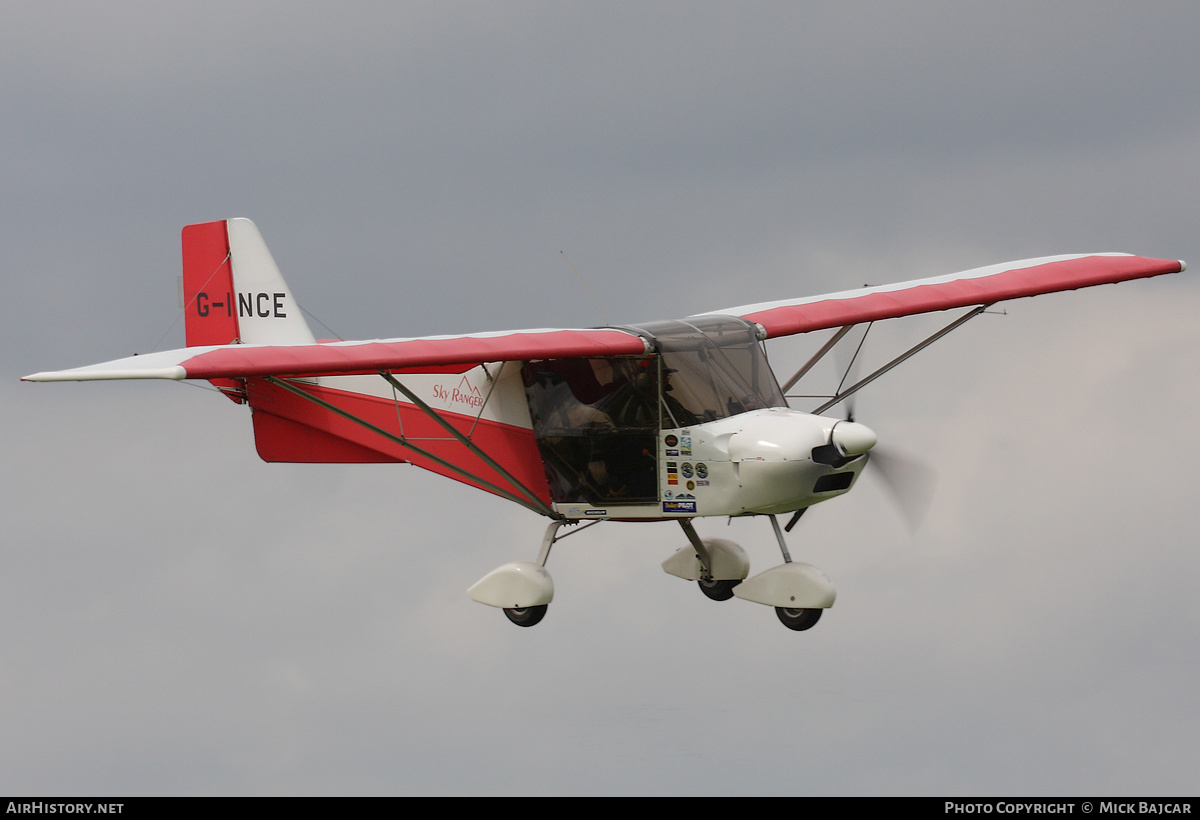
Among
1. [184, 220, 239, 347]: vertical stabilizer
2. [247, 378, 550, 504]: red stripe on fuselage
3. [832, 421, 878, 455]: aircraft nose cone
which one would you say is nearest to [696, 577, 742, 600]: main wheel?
[247, 378, 550, 504]: red stripe on fuselage

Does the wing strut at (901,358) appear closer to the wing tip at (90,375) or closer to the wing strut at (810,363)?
the wing strut at (810,363)

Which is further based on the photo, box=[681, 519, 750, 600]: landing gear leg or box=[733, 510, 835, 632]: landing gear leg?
box=[681, 519, 750, 600]: landing gear leg

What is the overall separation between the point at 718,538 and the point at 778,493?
2321 millimetres

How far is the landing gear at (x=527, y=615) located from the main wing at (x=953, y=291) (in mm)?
3269

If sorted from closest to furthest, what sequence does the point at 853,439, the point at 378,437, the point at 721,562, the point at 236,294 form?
the point at 853,439 < the point at 721,562 < the point at 378,437 < the point at 236,294

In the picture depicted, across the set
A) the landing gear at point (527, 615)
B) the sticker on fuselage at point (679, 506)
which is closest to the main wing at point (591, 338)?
the sticker on fuselage at point (679, 506)

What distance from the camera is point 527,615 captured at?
14641 mm

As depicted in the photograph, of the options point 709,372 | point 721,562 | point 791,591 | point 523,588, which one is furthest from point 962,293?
point 523,588

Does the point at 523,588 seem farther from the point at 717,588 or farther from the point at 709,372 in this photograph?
the point at 709,372

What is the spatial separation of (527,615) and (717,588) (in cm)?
200

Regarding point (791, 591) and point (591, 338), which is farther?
point (791, 591)

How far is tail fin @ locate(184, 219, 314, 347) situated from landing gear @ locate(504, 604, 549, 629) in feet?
12.8

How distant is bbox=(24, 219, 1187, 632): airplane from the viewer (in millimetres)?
13086

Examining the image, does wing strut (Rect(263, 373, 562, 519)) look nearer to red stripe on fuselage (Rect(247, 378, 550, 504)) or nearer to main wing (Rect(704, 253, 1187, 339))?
red stripe on fuselage (Rect(247, 378, 550, 504))
